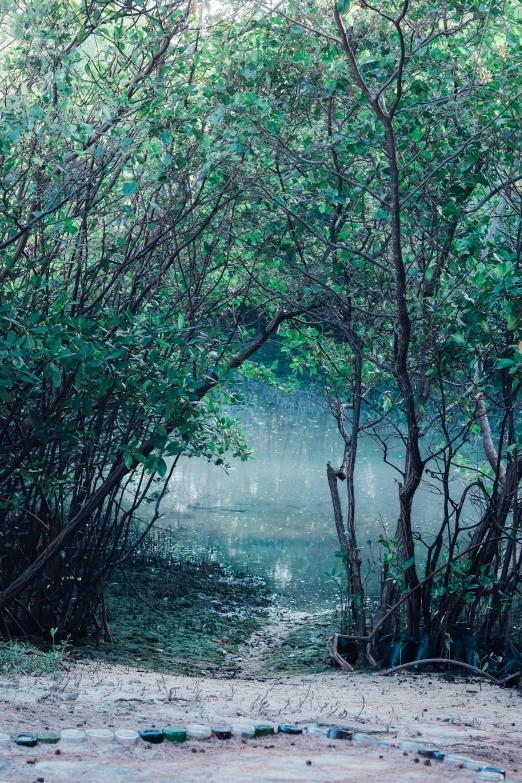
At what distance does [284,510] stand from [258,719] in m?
7.83

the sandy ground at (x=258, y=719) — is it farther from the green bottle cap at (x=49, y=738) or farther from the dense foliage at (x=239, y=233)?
the dense foliage at (x=239, y=233)

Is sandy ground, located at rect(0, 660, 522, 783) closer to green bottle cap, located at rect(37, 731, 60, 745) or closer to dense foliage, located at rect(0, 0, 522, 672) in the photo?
green bottle cap, located at rect(37, 731, 60, 745)

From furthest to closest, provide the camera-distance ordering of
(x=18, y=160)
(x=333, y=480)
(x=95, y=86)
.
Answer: (x=333, y=480) → (x=95, y=86) → (x=18, y=160)

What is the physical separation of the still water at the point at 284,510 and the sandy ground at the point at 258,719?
202cm

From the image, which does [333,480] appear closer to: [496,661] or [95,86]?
[496,661]

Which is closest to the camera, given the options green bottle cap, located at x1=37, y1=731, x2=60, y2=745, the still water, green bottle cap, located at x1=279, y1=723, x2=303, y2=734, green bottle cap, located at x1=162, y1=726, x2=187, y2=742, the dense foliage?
green bottle cap, located at x1=37, y1=731, x2=60, y2=745

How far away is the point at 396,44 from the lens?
435 centimetres

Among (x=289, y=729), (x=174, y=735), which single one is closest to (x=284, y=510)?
(x=289, y=729)

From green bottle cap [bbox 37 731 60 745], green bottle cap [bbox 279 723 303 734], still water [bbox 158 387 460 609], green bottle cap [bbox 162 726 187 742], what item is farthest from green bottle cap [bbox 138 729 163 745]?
still water [bbox 158 387 460 609]

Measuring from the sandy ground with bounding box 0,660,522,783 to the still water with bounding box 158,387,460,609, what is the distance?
2.02 meters

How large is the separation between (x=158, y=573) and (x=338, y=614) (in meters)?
1.75

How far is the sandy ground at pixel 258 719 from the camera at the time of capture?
2.18 meters

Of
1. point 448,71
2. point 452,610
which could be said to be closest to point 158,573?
point 452,610

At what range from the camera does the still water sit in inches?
332
